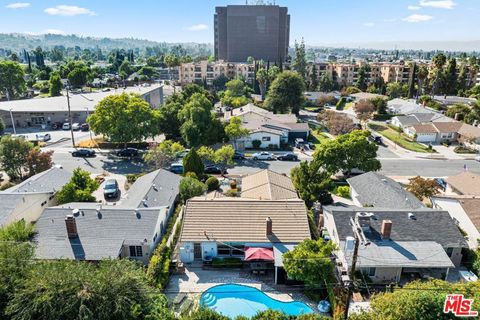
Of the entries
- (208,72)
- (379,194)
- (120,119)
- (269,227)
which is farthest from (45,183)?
(208,72)

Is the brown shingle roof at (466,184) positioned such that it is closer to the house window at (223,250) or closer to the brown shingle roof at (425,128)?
the brown shingle roof at (425,128)

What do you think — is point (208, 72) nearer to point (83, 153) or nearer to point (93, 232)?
point (83, 153)

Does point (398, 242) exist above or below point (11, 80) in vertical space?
below

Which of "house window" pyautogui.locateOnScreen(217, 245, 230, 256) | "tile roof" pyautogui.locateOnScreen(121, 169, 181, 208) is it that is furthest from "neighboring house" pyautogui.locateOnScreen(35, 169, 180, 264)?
"house window" pyautogui.locateOnScreen(217, 245, 230, 256)

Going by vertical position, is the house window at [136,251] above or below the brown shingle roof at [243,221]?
below

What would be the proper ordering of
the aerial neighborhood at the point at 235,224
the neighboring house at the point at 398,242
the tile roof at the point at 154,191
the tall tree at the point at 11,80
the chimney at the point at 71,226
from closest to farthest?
1. the aerial neighborhood at the point at 235,224
2. the neighboring house at the point at 398,242
3. the chimney at the point at 71,226
4. the tile roof at the point at 154,191
5. the tall tree at the point at 11,80

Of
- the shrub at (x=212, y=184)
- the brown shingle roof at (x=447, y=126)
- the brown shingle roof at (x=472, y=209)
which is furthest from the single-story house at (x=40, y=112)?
the brown shingle roof at (x=447, y=126)

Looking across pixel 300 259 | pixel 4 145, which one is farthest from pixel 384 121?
pixel 4 145
